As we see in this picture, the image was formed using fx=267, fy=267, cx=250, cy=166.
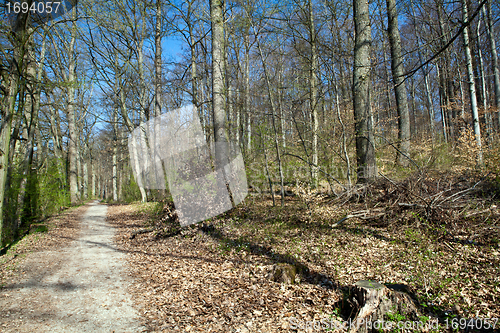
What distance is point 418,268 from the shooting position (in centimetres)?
399

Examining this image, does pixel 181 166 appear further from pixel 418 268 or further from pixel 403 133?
pixel 403 133

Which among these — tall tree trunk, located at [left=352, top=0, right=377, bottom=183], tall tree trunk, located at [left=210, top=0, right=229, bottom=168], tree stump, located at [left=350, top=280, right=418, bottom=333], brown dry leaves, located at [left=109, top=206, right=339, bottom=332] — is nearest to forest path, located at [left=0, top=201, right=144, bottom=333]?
brown dry leaves, located at [left=109, top=206, right=339, bottom=332]

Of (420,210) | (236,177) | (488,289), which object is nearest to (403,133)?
(420,210)

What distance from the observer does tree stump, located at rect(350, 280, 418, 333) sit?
3107mm

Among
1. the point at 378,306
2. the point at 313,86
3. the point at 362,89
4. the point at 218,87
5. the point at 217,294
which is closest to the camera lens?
the point at 378,306

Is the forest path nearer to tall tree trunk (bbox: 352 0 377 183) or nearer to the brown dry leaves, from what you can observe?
the brown dry leaves

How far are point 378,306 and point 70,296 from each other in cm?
466

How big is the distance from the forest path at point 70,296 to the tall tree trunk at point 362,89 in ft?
18.9

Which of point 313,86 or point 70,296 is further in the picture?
point 313,86

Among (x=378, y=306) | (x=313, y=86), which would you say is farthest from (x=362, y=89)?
(x=378, y=306)

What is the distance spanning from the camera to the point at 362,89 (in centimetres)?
694

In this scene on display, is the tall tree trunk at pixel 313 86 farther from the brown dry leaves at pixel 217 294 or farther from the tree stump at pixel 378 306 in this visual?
the tree stump at pixel 378 306

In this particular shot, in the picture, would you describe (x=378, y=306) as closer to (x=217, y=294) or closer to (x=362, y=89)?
(x=217, y=294)

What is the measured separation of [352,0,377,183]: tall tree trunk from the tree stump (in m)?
3.78
